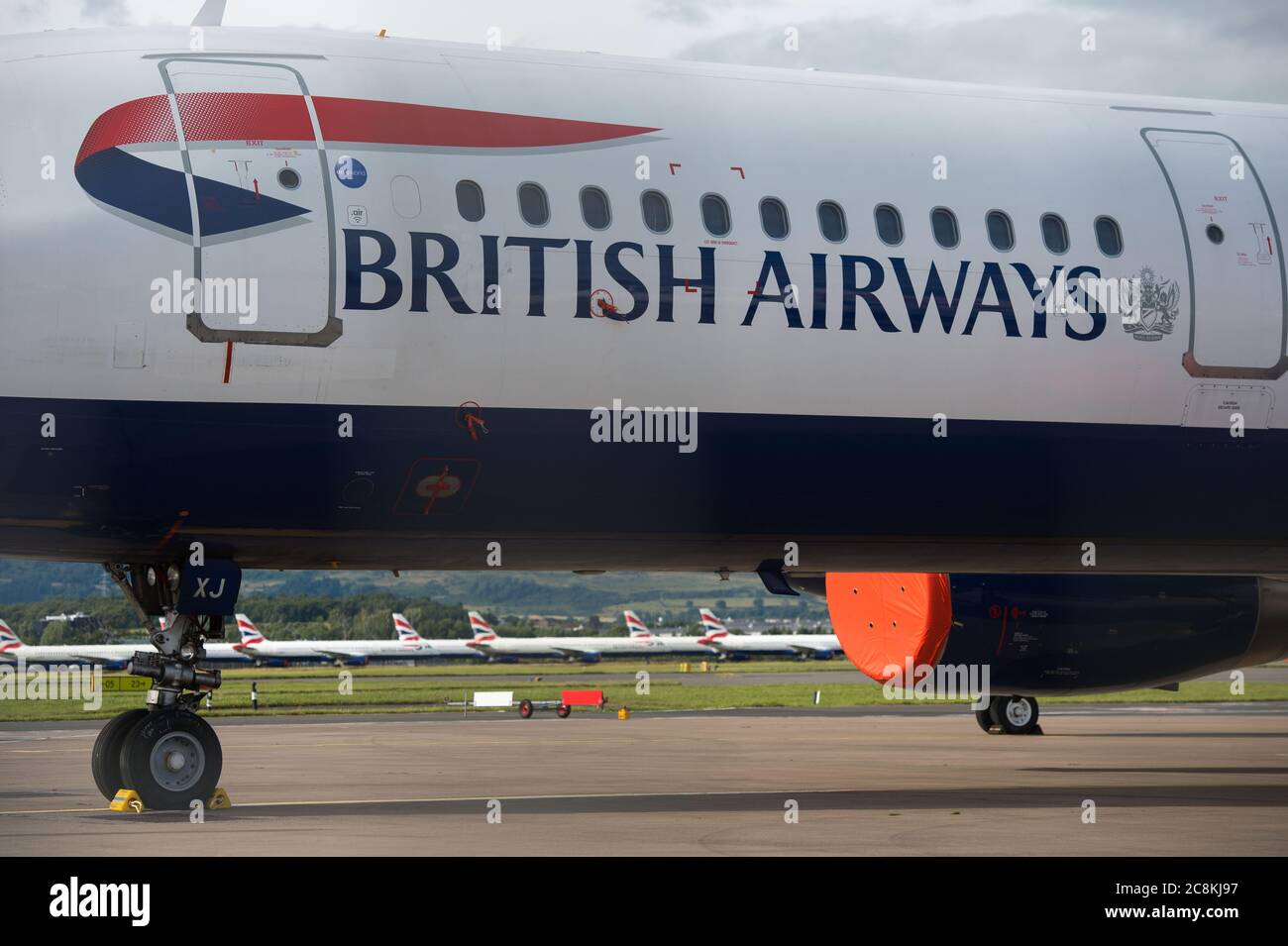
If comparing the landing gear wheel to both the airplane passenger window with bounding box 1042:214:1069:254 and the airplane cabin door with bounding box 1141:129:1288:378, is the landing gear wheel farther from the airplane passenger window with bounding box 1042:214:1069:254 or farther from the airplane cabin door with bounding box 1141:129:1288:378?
the airplane passenger window with bounding box 1042:214:1069:254

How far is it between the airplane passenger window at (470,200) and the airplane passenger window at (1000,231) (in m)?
4.59

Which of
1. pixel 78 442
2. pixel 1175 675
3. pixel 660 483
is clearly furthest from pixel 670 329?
pixel 1175 675

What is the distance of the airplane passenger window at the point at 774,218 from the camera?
14.2 metres

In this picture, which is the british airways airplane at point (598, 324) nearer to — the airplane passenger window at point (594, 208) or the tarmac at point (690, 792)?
the airplane passenger window at point (594, 208)

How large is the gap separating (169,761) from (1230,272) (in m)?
10.3

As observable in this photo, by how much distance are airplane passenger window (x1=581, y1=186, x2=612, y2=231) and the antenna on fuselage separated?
3736 millimetres

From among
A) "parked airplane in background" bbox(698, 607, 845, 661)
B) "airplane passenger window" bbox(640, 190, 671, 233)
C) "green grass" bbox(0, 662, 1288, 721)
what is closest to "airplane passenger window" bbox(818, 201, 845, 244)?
"airplane passenger window" bbox(640, 190, 671, 233)

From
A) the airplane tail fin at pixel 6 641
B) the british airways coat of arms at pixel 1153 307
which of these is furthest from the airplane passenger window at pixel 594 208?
the airplane tail fin at pixel 6 641

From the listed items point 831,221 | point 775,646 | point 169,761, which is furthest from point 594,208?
point 775,646

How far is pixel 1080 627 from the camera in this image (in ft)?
69.1

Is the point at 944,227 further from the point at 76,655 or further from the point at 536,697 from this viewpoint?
the point at 76,655

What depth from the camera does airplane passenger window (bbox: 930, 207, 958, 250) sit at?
1475 centimetres

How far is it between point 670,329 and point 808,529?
7.36 feet

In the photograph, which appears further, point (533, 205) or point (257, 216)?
point (533, 205)
